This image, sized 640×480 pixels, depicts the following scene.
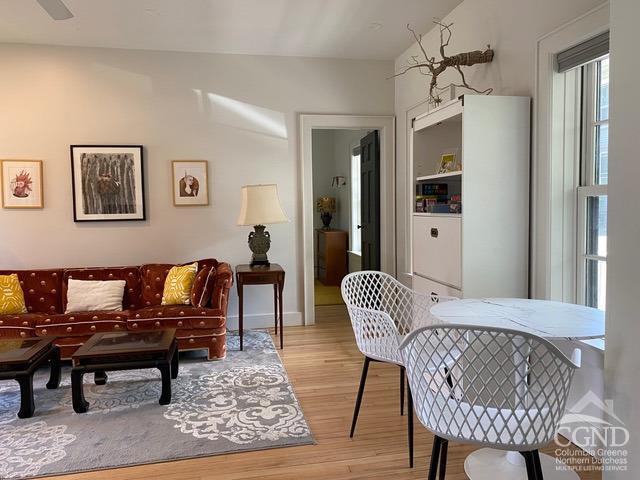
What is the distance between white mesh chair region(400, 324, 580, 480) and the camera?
1.54 metres

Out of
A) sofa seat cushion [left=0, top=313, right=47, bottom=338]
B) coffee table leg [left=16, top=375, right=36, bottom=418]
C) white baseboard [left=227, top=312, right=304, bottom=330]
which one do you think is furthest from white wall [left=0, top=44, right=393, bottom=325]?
coffee table leg [left=16, top=375, right=36, bottom=418]

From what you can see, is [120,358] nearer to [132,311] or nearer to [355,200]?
[132,311]

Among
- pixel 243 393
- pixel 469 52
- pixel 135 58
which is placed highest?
pixel 135 58

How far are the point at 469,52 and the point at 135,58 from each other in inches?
122

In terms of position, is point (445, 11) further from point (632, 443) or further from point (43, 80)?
point (43, 80)

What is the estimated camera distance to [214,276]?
4164 mm

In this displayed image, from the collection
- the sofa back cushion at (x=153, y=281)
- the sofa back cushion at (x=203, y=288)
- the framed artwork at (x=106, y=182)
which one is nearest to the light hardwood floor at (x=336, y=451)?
the sofa back cushion at (x=203, y=288)

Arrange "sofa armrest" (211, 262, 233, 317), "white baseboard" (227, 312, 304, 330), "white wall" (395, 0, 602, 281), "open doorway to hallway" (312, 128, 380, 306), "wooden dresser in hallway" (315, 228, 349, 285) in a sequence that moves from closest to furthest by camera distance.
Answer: "white wall" (395, 0, 602, 281), "sofa armrest" (211, 262, 233, 317), "white baseboard" (227, 312, 304, 330), "open doorway to hallway" (312, 128, 380, 306), "wooden dresser in hallway" (315, 228, 349, 285)

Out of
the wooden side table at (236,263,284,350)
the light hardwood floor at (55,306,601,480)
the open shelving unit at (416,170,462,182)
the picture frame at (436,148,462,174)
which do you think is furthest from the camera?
the wooden side table at (236,263,284,350)

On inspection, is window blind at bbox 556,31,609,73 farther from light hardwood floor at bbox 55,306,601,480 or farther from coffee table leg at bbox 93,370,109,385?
coffee table leg at bbox 93,370,109,385

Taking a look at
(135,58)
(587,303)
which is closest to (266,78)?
(135,58)

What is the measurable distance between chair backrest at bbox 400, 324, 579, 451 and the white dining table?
0.29 m

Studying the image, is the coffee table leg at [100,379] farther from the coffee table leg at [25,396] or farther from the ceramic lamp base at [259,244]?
the ceramic lamp base at [259,244]

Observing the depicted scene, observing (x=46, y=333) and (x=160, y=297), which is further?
(x=160, y=297)
